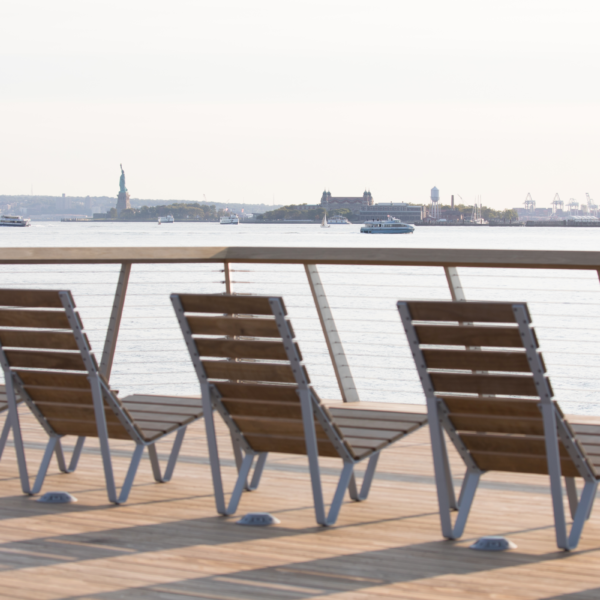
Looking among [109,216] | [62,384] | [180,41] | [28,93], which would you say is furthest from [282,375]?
[109,216]

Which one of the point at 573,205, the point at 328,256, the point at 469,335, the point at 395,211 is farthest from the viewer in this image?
the point at 395,211

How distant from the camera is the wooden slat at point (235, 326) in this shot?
119 inches

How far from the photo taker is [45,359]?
11.1ft

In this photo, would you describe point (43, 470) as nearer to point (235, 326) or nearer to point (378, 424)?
point (235, 326)

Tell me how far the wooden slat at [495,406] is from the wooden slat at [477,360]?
99mm

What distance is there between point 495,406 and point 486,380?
10 cm

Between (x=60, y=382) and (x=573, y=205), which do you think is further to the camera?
(x=573, y=205)

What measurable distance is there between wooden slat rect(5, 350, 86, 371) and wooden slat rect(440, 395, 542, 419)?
4.40 ft

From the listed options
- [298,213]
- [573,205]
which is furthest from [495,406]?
[298,213]

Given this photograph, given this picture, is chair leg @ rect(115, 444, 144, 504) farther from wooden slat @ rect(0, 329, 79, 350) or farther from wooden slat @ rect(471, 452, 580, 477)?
wooden slat @ rect(471, 452, 580, 477)

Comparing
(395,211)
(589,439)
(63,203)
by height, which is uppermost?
(395,211)

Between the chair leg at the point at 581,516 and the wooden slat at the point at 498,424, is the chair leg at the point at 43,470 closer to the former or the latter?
the wooden slat at the point at 498,424

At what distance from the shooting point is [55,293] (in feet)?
10.6

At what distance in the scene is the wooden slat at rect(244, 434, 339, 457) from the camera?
3.16 meters
